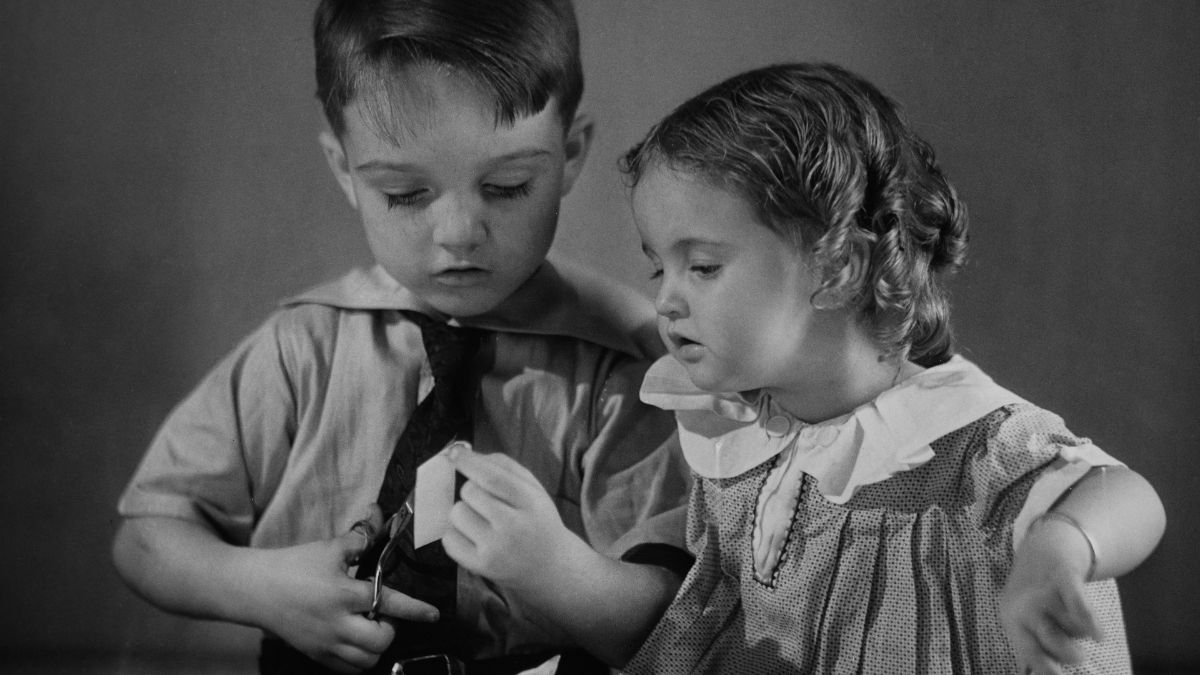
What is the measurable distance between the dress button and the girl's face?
6cm

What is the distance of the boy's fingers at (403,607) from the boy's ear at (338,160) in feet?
1.51

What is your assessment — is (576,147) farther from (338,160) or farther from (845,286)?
(845,286)

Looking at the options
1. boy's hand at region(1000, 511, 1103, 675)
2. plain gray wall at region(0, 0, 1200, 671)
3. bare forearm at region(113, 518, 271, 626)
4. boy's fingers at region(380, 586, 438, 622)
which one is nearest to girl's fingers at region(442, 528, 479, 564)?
boy's fingers at region(380, 586, 438, 622)

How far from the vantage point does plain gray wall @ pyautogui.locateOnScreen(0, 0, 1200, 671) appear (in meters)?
1.50

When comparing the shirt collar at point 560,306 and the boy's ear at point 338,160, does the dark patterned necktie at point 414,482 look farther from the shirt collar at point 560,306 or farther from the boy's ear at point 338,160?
the boy's ear at point 338,160

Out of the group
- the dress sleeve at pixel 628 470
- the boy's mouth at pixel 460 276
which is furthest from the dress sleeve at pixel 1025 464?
the boy's mouth at pixel 460 276

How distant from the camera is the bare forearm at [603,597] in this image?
1.45 meters

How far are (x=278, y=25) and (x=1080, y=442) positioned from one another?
1.03 m

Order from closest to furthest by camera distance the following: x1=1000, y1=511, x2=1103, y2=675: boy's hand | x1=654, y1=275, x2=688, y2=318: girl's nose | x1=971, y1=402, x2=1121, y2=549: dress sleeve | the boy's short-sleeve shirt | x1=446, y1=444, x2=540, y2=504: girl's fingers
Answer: x1=1000, y1=511, x2=1103, y2=675: boy's hand
x1=971, y1=402, x2=1121, y2=549: dress sleeve
x1=654, y1=275, x2=688, y2=318: girl's nose
x1=446, y1=444, x2=540, y2=504: girl's fingers
the boy's short-sleeve shirt

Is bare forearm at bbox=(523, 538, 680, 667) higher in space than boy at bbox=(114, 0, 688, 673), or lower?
lower

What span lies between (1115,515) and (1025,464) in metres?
0.12

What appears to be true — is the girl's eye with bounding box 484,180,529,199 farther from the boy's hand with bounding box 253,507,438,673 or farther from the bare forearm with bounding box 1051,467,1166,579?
the bare forearm with bounding box 1051,467,1166,579

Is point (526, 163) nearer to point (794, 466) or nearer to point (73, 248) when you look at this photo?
point (794, 466)

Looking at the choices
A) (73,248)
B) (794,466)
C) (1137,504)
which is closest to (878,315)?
(794,466)
